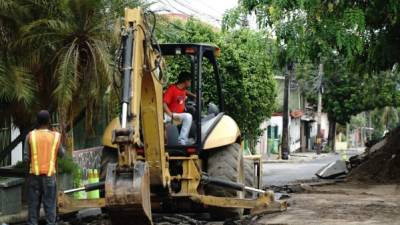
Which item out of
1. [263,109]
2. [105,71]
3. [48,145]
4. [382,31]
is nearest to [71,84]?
[105,71]

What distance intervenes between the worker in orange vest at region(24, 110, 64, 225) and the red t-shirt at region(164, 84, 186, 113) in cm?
198

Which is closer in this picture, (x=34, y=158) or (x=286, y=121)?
(x=34, y=158)

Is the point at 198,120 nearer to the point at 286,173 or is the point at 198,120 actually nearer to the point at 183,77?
the point at 183,77

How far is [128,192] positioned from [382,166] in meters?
13.5

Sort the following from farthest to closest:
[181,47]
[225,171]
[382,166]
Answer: [382,166] < [225,171] < [181,47]

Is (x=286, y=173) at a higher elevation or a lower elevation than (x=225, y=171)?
lower

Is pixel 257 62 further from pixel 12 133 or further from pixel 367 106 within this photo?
pixel 367 106

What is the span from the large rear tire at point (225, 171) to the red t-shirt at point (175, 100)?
93 cm

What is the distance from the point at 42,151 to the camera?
957 cm

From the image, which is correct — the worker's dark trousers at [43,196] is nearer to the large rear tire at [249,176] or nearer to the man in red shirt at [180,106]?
the man in red shirt at [180,106]

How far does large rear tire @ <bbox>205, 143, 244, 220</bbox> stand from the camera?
11.1 metres

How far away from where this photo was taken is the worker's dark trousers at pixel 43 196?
960 cm

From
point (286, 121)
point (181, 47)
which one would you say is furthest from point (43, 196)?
point (286, 121)

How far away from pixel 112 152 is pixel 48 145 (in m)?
1.67
